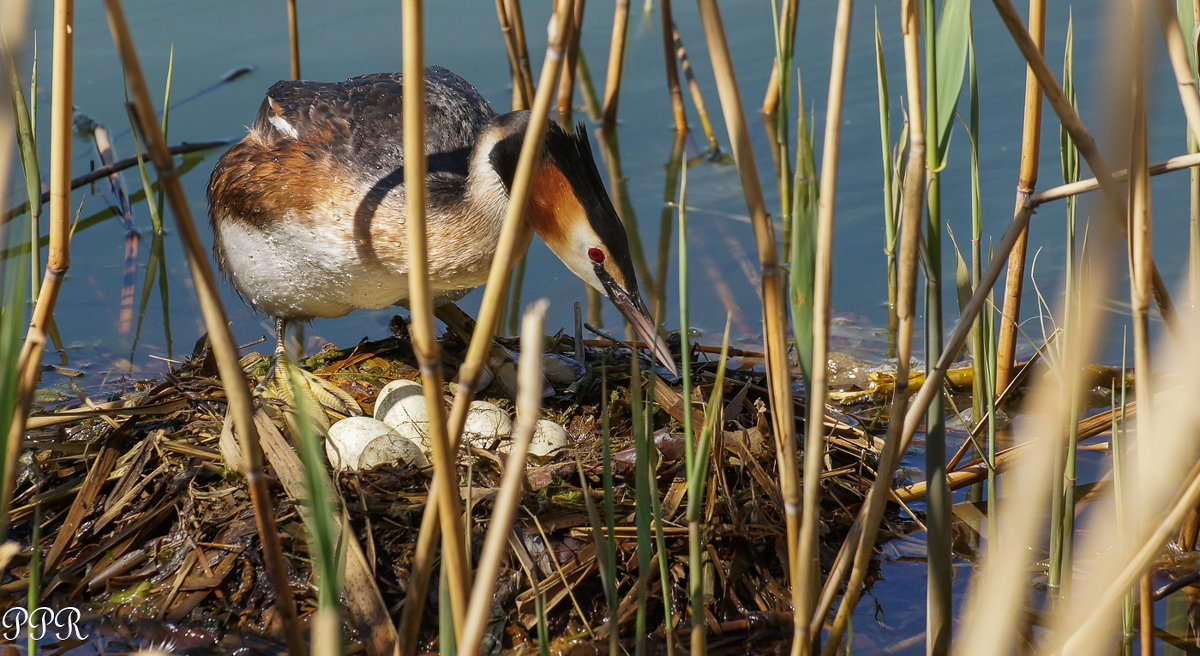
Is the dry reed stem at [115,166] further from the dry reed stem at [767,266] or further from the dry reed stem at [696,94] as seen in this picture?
the dry reed stem at [767,266]

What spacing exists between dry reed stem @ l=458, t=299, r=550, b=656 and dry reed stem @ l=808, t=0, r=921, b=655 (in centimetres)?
72

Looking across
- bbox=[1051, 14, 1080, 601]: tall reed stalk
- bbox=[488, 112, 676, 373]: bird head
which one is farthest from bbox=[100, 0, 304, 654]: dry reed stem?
bbox=[488, 112, 676, 373]: bird head

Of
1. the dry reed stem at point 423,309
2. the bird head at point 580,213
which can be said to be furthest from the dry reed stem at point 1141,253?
the bird head at point 580,213

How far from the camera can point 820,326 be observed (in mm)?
1738

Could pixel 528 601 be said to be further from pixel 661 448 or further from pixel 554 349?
pixel 554 349

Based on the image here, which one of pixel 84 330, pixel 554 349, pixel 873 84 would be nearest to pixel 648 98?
pixel 873 84

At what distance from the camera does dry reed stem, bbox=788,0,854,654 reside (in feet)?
5.34

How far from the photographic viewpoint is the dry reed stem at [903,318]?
1.68 meters

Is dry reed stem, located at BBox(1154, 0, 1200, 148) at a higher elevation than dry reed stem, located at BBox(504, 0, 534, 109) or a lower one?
lower

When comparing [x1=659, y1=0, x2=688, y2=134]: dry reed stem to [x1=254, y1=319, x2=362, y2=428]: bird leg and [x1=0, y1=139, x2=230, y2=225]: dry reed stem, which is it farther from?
[x1=254, y1=319, x2=362, y2=428]: bird leg

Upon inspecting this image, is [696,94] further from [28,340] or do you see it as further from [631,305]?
[28,340]

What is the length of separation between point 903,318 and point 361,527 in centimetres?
164

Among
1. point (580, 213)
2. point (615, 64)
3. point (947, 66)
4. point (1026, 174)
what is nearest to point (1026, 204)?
point (947, 66)

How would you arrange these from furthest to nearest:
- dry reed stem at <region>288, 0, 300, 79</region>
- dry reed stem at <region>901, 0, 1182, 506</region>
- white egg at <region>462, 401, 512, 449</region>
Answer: dry reed stem at <region>288, 0, 300, 79</region>, white egg at <region>462, 401, 512, 449</region>, dry reed stem at <region>901, 0, 1182, 506</region>
